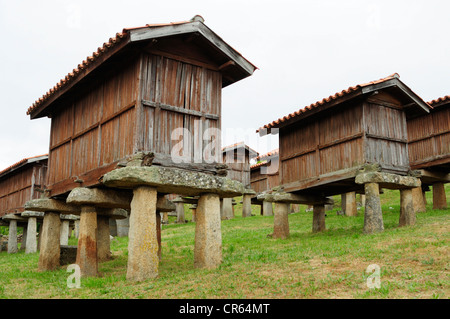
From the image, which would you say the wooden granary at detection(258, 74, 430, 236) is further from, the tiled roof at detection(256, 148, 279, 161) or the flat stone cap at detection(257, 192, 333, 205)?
the tiled roof at detection(256, 148, 279, 161)

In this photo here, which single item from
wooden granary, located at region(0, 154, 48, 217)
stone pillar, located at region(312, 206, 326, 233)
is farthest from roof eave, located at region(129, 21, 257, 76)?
wooden granary, located at region(0, 154, 48, 217)

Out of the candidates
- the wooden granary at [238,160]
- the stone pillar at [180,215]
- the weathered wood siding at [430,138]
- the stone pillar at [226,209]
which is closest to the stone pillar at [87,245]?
the weathered wood siding at [430,138]

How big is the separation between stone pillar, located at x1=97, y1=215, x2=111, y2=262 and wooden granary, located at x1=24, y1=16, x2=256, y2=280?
199 centimetres

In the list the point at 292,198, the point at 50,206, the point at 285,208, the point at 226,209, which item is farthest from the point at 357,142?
the point at 226,209

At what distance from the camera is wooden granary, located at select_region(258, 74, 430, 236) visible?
1158cm

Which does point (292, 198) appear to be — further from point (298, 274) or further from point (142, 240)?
point (142, 240)

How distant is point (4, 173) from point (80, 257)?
14.2m

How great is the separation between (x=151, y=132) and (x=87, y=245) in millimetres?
2967

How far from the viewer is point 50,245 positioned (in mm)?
11328

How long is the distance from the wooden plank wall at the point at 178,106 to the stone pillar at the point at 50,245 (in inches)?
191

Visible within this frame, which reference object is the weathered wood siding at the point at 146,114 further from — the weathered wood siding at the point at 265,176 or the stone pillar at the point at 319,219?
the weathered wood siding at the point at 265,176

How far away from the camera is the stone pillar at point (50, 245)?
443 inches

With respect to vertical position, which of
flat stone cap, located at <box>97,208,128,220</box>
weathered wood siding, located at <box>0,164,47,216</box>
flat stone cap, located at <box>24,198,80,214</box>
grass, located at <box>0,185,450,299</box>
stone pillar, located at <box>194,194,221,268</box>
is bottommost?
grass, located at <box>0,185,450,299</box>
